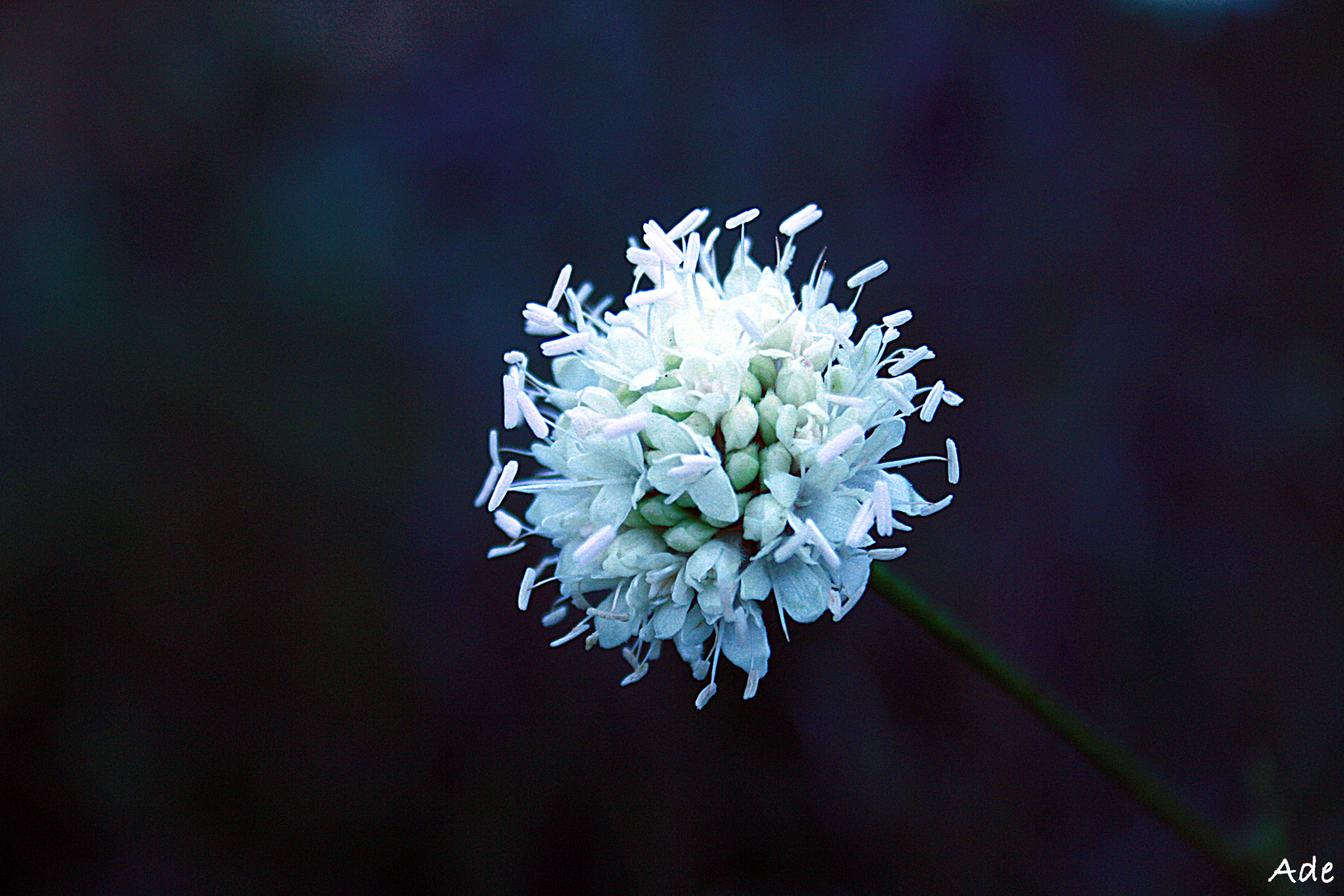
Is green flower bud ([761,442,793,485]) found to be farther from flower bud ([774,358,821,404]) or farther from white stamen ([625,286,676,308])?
white stamen ([625,286,676,308])

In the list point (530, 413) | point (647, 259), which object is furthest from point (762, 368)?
point (530, 413)

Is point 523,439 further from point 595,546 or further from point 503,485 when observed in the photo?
point 595,546

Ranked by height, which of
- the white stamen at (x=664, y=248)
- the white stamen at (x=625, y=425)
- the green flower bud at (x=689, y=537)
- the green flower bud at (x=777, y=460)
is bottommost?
the green flower bud at (x=689, y=537)

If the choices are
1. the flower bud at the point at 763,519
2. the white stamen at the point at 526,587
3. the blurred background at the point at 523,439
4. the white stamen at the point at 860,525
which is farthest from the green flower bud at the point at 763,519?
the blurred background at the point at 523,439

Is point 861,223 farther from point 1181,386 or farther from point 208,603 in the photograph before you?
point 208,603

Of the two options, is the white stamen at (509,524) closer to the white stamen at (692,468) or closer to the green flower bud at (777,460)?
the white stamen at (692,468)

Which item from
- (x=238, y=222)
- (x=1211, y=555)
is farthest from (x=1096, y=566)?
(x=238, y=222)
